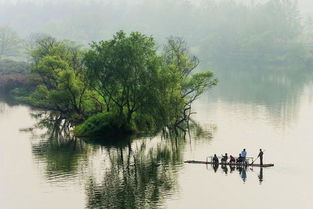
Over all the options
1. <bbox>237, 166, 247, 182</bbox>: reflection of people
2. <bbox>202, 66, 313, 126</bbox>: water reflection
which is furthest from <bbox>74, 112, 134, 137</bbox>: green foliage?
<bbox>202, 66, 313, 126</bbox>: water reflection

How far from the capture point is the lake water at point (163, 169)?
6181 centimetres

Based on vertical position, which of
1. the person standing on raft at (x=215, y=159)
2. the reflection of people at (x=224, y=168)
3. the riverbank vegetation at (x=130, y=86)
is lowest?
the reflection of people at (x=224, y=168)

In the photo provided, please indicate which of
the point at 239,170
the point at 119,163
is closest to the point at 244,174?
the point at 239,170

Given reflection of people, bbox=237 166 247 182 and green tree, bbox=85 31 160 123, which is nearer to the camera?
reflection of people, bbox=237 166 247 182

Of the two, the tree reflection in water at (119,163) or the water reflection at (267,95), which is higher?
the water reflection at (267,95)

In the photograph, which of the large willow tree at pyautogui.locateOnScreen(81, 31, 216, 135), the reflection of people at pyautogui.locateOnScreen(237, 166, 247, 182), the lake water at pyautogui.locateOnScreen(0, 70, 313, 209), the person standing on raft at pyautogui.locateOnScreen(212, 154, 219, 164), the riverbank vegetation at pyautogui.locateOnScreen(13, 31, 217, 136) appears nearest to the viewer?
the lake water at pyautogui.locateOnScreen(0, 70, 313, 209)

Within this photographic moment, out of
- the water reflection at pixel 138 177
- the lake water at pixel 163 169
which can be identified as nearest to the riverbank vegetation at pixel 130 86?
the lake water at pixel 163 169

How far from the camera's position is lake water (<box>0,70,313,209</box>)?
61.8 metres

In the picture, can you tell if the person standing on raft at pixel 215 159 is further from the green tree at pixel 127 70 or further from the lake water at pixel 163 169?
the green tree at pixel 127 70

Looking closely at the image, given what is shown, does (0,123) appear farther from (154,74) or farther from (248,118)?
(248,118)

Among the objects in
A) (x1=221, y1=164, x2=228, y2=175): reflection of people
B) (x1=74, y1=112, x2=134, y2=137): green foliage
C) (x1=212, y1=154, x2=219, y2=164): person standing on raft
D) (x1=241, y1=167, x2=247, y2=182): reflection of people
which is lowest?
(x1=241, y1=167, x2=247, y2=182): reflection of people

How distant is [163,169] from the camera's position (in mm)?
74188

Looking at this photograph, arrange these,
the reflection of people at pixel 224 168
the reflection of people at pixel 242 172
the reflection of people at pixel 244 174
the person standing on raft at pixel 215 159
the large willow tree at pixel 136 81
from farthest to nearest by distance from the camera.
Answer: the large willow tree at pixel 136 81 → the person standing on raft at pixel 215 159 → the reflection of people at pixel 224 168 → the reflection of people at pixel 242 172 → the reflection of people at pixel 244 174

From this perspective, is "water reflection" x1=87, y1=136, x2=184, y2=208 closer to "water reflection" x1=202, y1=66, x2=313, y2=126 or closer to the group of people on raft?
the group of people on raft
